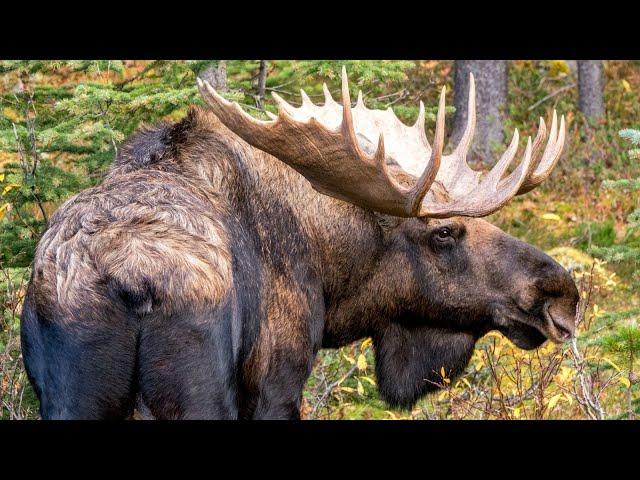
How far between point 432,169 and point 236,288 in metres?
1.19

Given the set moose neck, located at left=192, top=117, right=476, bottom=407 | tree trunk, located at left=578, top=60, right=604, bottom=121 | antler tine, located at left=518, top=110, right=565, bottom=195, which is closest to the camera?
moose neck, located at left=192, top=117, right=476, bottom=407

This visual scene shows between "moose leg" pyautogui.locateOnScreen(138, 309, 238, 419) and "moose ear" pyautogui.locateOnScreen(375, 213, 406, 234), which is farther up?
"moose ear" pyautogui.locateOnScreen(375, 213, 406, 234)

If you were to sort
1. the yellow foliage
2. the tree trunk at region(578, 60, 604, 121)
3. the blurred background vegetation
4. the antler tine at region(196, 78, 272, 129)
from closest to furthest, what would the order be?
1. the antler tine at region(196, 78, 272, 129)
2. the blurred background vegetation
3. the tree trunk at region(578, 60, 604, 121)
4. the yellow foliage

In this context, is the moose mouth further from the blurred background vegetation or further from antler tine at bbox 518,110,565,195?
antler tine at bbox 518,110,565,195

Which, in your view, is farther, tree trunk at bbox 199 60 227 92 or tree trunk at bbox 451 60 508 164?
tree trunk at bbox 451 60 508 164

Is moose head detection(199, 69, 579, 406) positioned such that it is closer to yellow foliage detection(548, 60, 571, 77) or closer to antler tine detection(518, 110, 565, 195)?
antler tine detection(518, 110, 565, 195)

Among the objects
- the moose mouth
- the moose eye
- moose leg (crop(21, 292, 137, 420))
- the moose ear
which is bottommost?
the moose mouth

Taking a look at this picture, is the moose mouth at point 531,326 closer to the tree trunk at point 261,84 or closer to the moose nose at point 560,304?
the moose nose at point 560,304

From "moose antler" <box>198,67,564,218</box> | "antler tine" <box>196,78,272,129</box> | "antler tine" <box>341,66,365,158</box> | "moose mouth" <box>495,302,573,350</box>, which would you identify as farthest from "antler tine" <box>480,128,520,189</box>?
"antler tine" <box>196,78,272,129</box>

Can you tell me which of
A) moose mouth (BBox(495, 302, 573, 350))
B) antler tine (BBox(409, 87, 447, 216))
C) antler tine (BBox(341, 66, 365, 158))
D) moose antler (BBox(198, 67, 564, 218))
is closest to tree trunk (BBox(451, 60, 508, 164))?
moose antler (BBox(198, 67, 564, 218))

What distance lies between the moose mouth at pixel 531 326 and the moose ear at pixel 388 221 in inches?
30.8

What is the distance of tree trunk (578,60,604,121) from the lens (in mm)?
15406

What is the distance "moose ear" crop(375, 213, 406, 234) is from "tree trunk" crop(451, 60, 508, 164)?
8627mm
